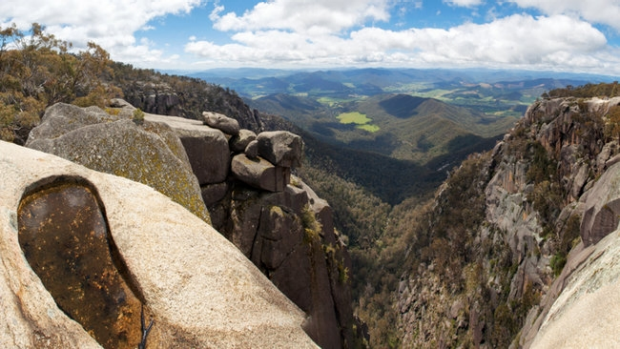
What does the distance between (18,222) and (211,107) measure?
13949 cm

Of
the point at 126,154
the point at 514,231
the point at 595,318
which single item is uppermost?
the point at 126,154

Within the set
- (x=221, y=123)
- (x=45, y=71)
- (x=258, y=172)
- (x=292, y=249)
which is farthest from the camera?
(x=45, y=71)

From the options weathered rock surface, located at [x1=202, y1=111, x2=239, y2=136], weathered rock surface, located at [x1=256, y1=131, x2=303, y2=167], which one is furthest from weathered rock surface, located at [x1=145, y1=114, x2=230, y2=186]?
weathered rock surface, located at [x1=256, y1=131, x2=303, y2=167]

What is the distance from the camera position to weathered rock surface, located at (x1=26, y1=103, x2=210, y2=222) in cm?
1018

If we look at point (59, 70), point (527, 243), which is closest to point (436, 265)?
point (527, 243)

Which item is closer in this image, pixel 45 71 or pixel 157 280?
pixel 157 280

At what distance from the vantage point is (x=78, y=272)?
615 centimetres

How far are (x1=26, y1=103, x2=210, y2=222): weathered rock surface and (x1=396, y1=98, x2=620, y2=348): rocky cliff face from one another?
72.3 ft

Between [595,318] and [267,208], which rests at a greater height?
[595,318]

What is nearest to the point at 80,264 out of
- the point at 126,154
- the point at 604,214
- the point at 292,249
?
the point at 126,154

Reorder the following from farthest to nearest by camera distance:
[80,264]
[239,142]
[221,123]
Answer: [239,142] → [221,123] → [80,264]

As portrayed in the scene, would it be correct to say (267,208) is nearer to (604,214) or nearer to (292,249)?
(292,249)

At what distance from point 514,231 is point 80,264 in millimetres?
73177

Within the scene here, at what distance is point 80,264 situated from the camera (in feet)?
20.5
